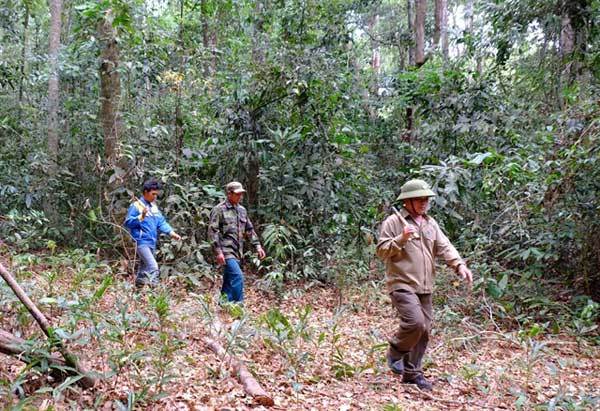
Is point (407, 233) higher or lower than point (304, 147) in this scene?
lower

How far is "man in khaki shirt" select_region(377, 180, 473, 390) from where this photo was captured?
4.70 m

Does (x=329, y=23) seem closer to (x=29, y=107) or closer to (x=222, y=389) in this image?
(x=29, y=107)

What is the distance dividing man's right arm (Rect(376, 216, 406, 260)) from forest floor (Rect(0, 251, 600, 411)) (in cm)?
120

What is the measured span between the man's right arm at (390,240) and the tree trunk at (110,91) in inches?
218

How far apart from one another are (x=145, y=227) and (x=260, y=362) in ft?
9.32

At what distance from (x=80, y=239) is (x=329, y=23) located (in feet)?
20.6

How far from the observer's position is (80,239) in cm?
1011

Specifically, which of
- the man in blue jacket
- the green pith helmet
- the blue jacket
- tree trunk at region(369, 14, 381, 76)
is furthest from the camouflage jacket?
tree trunk at region(369, 14, 381, 76)

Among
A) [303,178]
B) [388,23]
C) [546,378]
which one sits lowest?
[546,378]

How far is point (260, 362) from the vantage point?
504 cm

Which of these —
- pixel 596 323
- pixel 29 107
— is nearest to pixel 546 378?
pixel 596 323

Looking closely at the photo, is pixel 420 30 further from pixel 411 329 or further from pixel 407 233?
pixel 411 329

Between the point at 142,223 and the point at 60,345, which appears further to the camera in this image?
the point at 142,223

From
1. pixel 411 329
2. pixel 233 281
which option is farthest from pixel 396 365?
pixel 233 281
